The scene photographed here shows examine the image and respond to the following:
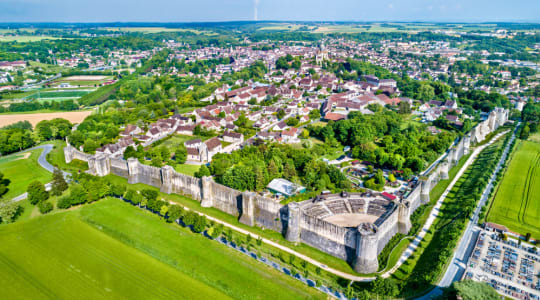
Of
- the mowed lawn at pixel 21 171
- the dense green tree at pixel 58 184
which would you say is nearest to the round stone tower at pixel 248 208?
the dense green tree at pixel 58 184

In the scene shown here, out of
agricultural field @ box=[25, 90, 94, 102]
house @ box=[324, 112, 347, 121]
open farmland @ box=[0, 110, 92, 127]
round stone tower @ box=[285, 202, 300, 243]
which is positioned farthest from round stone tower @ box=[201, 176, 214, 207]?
agricultural field @ box=[25, 90, 94, 102]

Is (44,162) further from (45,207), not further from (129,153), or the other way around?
(45,207)

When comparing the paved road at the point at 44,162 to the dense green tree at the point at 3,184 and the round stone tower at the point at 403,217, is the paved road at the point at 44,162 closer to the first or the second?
the dense green tree at the point at 3,184

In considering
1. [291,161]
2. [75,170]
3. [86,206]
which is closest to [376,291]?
[291,161]

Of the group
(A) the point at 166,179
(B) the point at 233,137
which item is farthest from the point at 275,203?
(B) the point at 233,137

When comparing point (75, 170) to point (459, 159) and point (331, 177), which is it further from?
point (459, 159)

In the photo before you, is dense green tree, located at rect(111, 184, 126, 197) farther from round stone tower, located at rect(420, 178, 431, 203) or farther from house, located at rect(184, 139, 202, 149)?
round stone tower, located at rect(420, 178, 431, 203)
